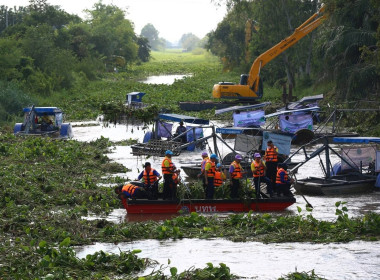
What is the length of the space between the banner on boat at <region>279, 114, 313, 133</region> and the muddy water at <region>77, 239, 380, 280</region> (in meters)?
17.6

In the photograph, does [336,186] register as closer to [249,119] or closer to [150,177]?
[150,177]

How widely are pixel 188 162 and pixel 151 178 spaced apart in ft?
32.2

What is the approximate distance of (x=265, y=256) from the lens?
643 inches

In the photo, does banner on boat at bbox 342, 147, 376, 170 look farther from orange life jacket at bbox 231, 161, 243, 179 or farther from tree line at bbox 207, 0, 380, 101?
tree line at bbox 207, 0, 380, 101

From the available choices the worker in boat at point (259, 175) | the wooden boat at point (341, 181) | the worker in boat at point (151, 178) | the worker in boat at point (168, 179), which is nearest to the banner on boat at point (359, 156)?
the wooden boat at point (341, 181)

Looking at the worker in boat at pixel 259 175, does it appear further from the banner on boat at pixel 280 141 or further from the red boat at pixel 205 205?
the banner on boat at pixel 280 141

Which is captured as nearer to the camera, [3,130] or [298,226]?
[298,226]

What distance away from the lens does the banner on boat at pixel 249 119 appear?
118ft

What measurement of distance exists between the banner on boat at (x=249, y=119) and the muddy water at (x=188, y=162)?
117 centimetres

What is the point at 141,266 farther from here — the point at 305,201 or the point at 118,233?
the point at 305,201

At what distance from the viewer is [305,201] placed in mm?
22516

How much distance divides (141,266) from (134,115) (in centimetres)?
1700

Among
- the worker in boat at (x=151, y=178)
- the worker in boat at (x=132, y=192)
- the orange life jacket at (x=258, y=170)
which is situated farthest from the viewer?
the orange life jacket at (x=258, y=170)

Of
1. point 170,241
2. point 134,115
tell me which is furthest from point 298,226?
Answer: point 134,115
